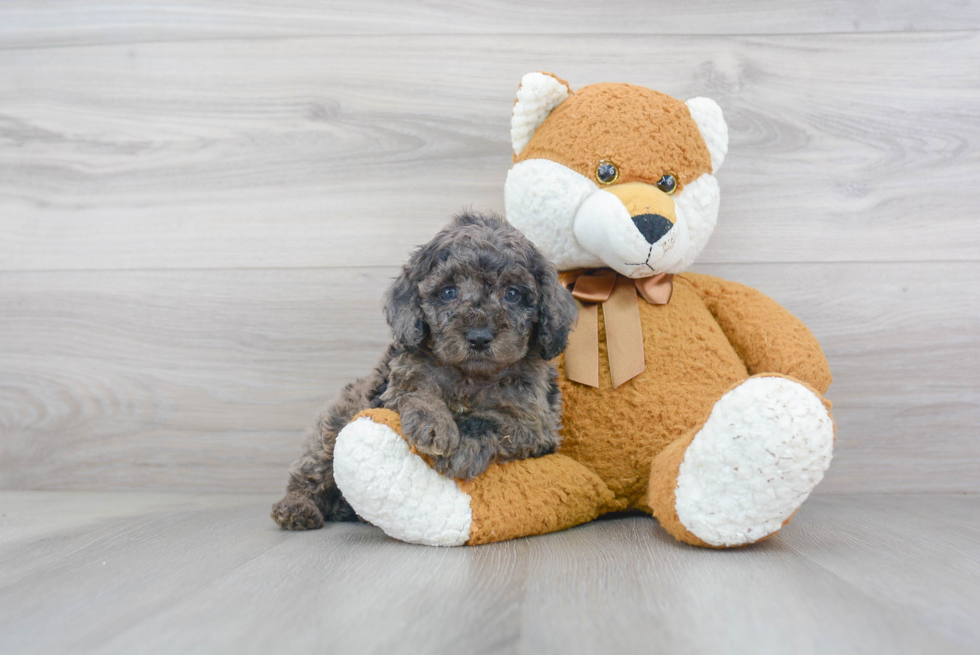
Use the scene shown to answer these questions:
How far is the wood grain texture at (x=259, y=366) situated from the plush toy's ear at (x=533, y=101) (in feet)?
1.59

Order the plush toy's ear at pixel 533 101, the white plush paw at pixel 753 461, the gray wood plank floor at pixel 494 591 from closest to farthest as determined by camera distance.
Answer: the gray wood plank floor at pixel 494 591 → the white plush paw at pixel 753 461 → the plush toy's ear at pixel 533 101

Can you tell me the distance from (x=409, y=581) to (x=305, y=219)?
1016mm

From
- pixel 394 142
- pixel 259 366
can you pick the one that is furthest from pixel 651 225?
pixel 259 366

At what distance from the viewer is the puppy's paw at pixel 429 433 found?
3.37ft

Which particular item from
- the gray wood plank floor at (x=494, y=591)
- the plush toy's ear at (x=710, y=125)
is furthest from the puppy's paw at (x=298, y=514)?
the plush toy's ear at (x=710, y=125)

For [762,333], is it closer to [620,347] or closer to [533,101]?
[620,347]

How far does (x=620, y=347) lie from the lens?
125 cm

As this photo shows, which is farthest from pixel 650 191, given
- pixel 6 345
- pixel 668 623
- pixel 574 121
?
pixel 6 345

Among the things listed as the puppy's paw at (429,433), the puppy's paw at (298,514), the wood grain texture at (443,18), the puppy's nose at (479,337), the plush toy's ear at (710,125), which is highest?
the wood grain texture at (443,18)

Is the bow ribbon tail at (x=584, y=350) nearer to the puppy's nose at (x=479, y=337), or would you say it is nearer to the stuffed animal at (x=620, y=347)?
the stuffed animal at (x=620, y=347)

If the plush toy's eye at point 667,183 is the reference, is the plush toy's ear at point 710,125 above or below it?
above

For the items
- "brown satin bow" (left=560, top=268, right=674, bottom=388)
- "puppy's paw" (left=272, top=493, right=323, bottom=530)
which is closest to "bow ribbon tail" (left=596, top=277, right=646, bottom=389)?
"brown satin bow" (left=560, top=268, right=674, bottom=388)

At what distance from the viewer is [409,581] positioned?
35.6 inches

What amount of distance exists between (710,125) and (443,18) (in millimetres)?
716
